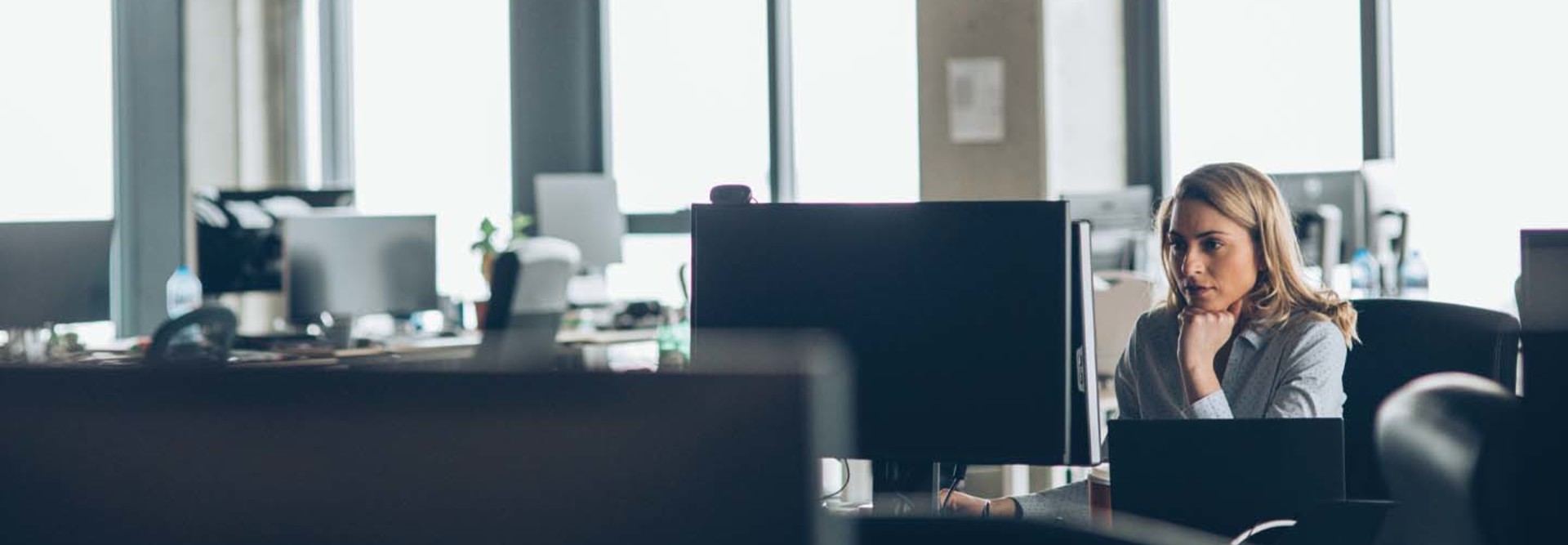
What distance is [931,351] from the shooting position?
169 cm

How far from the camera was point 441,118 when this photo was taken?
7434 millimetres

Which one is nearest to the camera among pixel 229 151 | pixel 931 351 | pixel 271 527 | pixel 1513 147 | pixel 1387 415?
pixel 271 527

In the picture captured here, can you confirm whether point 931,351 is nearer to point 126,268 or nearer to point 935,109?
point 935,109

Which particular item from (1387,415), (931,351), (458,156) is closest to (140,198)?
(458,156)

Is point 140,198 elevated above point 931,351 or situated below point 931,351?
above

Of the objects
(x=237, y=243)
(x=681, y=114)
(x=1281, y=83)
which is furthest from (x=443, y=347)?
(x=1281, y=83)

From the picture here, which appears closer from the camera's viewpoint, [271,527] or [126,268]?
[271,527]

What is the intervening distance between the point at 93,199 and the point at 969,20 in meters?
4.05

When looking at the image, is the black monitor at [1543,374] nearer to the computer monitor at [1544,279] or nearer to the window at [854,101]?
the computer monitor at [1544,279]

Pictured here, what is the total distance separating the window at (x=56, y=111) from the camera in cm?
619

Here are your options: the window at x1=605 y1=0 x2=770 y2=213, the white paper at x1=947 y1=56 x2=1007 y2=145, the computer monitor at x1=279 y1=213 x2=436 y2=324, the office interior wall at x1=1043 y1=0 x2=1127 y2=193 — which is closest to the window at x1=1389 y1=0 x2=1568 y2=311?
the office interior wall at x1=1043 y1=0 x2=1127 y2=193

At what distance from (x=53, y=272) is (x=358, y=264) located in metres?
0.85

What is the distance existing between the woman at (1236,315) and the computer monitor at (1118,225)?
2682 millimetres

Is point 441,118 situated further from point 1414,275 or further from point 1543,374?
point 1543,374
